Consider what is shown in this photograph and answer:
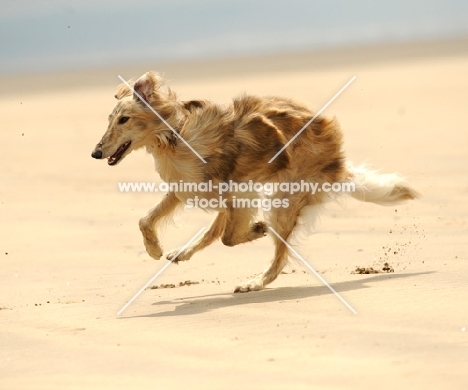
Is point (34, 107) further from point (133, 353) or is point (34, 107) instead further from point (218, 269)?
point (133, 353)

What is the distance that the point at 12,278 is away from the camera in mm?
10195

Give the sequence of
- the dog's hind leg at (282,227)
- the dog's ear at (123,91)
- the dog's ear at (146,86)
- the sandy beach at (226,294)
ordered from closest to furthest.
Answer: the sandy beach at (226,294)
the dog's ear at (146,86)
the dog's ear at (123,91)
the dog's hind leg at (282,227)

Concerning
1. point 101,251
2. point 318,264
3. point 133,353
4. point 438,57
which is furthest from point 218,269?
point 438,57

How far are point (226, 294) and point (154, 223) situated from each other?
96 cm

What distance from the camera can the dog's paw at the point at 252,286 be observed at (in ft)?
29.0

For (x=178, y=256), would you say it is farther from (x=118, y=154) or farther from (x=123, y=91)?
(x=123, y=91)

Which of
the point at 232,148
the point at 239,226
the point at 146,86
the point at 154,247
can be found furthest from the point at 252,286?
the point at 146,86

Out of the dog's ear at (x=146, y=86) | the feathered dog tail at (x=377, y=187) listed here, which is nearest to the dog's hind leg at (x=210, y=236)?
the feathered dog tail at (x=377, y=187)

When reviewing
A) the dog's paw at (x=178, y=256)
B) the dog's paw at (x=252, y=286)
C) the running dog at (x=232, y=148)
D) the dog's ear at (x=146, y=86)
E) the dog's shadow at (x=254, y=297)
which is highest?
the dog's ear at (x=146, y=86)

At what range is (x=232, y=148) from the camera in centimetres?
886

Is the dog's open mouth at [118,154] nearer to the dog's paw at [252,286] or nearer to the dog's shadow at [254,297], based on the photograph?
the dog's shadow at [254,297]

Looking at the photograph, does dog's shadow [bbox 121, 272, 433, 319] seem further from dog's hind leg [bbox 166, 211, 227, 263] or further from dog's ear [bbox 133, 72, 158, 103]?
dog's ear [bbox 133, 72, 158, 103]

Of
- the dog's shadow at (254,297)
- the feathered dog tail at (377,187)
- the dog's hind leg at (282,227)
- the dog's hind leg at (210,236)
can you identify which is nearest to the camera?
the dog's shadow at (254,297)

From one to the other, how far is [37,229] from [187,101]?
4.86 meters
